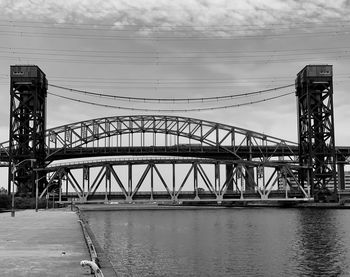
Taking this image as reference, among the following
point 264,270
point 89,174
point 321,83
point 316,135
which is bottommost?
point 264,270

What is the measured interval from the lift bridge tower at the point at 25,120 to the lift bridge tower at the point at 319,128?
256 feet

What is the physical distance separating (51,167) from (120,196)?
21.8m

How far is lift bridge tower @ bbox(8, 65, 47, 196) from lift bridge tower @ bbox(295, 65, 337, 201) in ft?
256

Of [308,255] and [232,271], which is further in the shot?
[308,255]

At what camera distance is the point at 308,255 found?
3797 centimetres

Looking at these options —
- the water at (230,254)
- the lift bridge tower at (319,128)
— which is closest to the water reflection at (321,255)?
the water at (230,254)

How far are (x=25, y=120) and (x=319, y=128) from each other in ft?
282

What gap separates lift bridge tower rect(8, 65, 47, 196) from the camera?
150 metres

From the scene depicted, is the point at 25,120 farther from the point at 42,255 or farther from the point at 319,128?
the point at 42,255

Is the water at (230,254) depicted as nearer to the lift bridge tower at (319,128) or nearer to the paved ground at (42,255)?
the paved ground at (42,255)

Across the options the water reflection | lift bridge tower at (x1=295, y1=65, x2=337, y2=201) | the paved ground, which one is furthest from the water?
lift bridge tower at (x1=295, y1=65, x2=337, y2=201)

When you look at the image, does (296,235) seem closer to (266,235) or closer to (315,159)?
(266,235)

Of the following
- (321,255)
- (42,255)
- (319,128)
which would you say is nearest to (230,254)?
(321,255)

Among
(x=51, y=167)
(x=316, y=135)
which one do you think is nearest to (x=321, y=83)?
(x=316, y=135)
